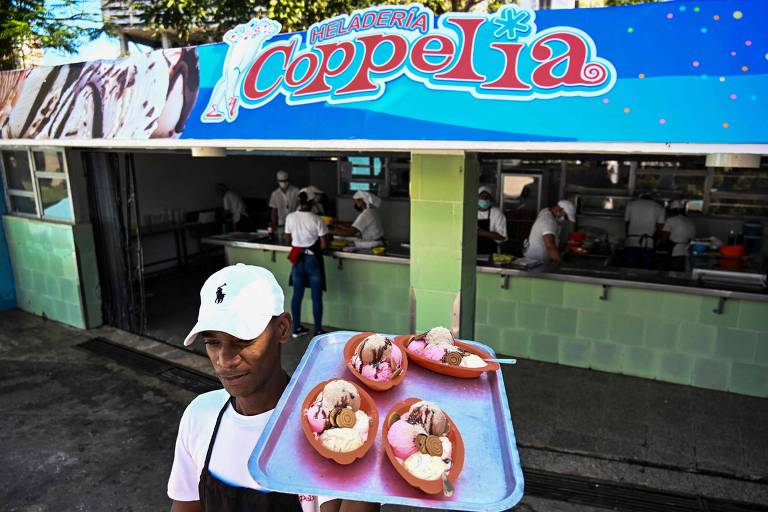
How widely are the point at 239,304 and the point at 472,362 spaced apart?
0.89m

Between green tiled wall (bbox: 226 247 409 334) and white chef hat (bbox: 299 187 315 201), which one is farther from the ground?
white chef hat (bbox: 299 187 315 201)

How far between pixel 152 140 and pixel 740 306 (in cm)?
635

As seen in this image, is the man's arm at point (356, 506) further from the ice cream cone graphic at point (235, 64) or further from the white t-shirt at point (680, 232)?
the white t-shirt at point (680, 232)

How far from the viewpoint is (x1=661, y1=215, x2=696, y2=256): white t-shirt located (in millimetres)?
7238

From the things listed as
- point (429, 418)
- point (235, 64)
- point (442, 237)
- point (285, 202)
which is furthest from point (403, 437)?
point (285, 202)

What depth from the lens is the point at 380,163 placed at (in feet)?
37.3

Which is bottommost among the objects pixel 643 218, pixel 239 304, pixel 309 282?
pixel 309 282

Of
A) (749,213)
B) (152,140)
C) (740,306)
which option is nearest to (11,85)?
(152,140)

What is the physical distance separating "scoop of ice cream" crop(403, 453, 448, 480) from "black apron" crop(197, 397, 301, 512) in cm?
51

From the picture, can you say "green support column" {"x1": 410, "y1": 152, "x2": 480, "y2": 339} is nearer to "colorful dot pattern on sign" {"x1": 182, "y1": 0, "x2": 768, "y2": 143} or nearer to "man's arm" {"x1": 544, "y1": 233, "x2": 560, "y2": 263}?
"colorful dot pattern on sign" {"x1": 182, "y1": 0, "x2": 768, "y2": 143}

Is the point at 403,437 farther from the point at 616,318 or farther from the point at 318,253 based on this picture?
the point at 318,253

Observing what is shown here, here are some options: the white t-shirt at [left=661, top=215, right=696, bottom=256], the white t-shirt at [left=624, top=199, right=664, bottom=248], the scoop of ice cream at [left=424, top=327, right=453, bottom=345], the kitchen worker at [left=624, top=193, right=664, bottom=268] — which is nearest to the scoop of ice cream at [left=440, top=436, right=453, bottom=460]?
the scoop of ice cream at [left=424, top=327, right=453, bottom=345]

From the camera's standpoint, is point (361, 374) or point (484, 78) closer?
point (361, 374)

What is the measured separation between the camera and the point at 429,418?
160 cm
